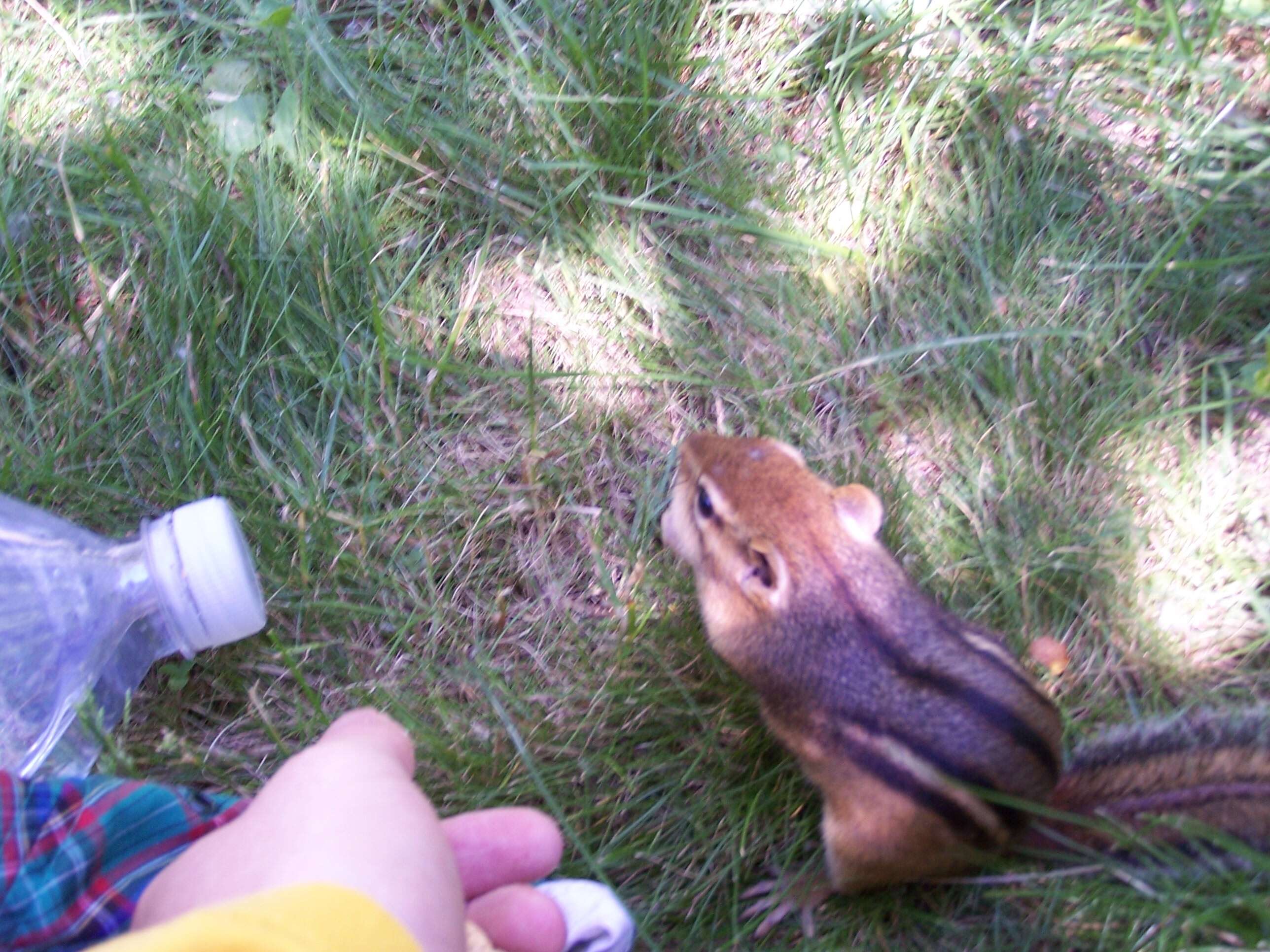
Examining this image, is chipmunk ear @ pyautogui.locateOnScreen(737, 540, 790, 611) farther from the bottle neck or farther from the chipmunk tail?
the bottle neck

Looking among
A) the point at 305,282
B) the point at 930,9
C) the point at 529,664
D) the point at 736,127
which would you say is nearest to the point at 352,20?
the point at 305,282

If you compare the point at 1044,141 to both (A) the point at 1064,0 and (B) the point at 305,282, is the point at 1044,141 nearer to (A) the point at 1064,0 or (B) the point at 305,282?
(A) the point at 1064,0

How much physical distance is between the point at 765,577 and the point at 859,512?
10.8 inches

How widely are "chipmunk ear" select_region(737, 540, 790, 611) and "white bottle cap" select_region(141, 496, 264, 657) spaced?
1169 mm

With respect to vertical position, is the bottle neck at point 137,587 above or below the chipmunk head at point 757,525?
above

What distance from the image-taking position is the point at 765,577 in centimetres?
225

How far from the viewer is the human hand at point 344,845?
4.30 ft

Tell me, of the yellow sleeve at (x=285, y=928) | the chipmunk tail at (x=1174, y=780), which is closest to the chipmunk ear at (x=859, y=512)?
the chipmunk tail at (x=1174, y=780)

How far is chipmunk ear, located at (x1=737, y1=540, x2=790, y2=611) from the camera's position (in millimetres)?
2207

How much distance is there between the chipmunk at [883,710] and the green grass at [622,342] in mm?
236

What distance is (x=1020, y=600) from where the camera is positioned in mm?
2455

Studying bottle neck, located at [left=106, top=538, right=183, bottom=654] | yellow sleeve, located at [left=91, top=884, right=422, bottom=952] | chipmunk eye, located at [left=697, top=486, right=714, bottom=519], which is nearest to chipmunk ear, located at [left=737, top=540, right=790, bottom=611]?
chipmunk eye, located at [left=697, top=486, right=714, bottom=519]

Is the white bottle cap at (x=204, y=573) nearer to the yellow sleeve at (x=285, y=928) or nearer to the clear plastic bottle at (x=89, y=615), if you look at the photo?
the clear plastic bottle at (x=89, y=615)

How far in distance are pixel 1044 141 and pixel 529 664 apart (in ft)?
6.57
